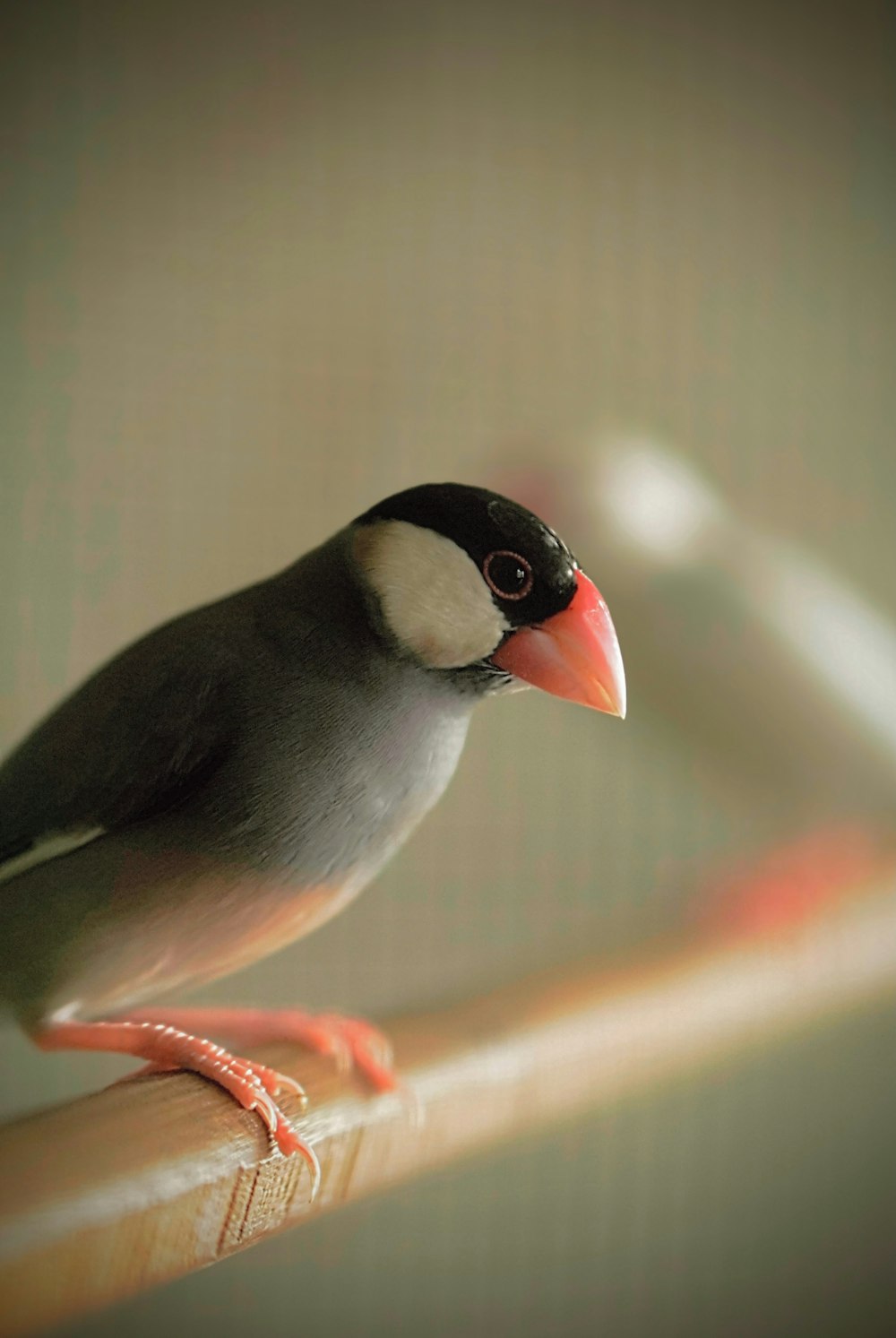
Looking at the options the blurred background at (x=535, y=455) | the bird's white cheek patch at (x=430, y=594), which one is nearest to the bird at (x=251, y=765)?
the bird's white cheek patch at (x=430, y=594)

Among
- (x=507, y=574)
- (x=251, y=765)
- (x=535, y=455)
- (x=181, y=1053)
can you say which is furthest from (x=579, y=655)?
(x=535, y=455)

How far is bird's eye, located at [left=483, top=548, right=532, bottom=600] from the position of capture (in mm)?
431

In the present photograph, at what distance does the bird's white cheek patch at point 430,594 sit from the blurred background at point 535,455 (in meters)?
0.36

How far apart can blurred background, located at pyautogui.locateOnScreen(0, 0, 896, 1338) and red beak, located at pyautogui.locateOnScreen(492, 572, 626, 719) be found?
36cm

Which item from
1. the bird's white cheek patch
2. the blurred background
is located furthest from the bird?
the blurred background

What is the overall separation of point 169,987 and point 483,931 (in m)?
0.60

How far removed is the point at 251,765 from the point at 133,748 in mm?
53

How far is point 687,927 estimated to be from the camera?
0.83m

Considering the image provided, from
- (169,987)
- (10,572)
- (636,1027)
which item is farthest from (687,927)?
(10,572)

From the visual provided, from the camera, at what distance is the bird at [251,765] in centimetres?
46

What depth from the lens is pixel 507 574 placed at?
0.43 m

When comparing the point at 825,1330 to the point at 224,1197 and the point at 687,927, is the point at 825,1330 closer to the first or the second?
the point at 687,927

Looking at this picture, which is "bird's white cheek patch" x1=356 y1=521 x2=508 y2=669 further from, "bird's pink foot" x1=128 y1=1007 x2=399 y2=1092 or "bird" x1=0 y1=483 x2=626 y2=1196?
"bird's pink foot" x1=128 y1=1007 x2=399 y2=1092

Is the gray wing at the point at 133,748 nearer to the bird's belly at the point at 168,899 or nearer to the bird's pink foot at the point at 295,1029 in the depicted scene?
the bird's belly at the point at 168,899
